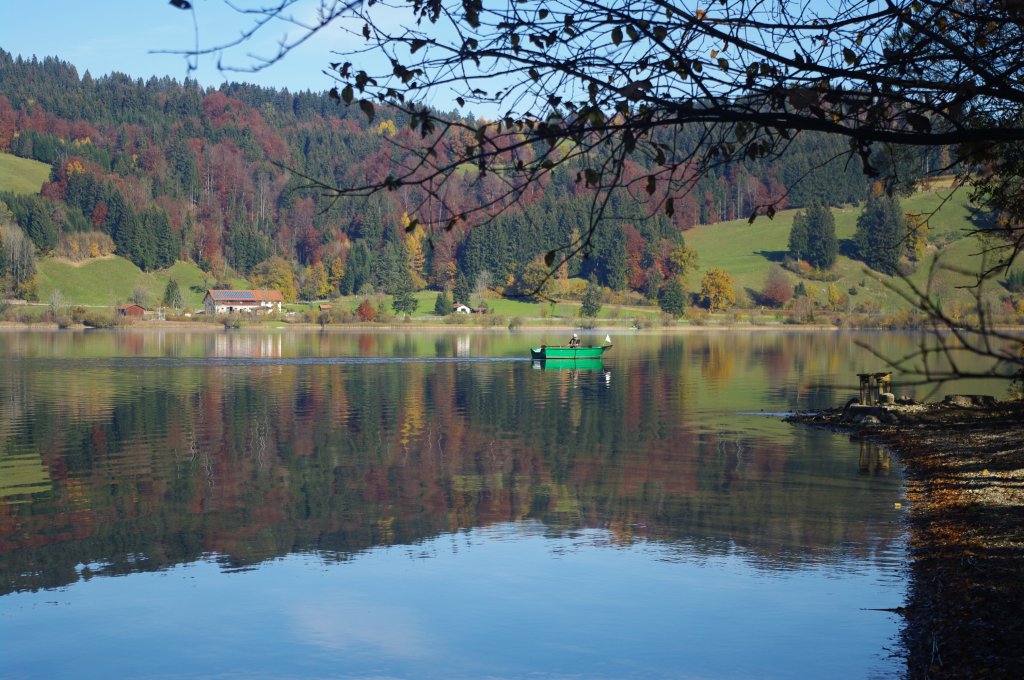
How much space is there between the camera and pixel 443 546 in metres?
18.5

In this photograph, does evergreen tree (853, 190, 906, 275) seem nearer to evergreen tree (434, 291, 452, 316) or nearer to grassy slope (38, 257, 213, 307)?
evergreen tree (434, 291, 452, 316)

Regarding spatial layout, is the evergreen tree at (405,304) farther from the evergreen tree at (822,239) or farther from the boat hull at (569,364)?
the boat hull at (569,364)

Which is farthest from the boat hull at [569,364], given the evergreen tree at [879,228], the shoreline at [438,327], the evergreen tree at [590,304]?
the evergreen tree at [879,228]

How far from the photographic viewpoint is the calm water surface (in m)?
13.0

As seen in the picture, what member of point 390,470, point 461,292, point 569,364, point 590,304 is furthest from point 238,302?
point 390,470

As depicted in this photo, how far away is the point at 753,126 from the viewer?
9.70 meters

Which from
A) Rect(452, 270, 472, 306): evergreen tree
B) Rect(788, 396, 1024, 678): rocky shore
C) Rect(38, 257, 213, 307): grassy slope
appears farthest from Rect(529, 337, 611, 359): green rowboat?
Rect(38, 257, 213, 307): grassy slope

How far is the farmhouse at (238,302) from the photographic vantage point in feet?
610

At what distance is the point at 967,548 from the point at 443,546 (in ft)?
27.1

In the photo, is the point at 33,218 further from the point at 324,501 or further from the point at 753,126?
the point at 753,126

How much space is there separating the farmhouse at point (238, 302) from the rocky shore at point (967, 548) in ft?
545

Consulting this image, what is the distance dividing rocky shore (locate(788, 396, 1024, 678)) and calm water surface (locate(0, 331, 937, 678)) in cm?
47

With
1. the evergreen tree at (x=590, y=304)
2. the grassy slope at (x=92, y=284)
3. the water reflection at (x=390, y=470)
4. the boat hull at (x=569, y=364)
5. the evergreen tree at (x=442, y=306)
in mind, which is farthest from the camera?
the evergreen tree at (x=442, y=306)

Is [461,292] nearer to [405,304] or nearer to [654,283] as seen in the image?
[405,304]
